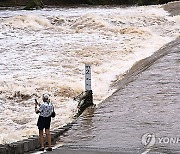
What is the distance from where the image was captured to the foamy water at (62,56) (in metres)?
14.0

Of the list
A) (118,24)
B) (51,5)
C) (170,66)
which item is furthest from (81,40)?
(51,5)

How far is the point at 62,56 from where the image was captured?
22.2 m

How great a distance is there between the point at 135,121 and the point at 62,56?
1136 centimetres

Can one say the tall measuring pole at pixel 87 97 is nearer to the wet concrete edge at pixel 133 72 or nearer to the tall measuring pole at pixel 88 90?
the tall measuring pole at pixel 88 90

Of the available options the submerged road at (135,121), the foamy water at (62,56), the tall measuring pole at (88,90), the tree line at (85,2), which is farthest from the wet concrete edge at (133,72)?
the tree line at (85,2)

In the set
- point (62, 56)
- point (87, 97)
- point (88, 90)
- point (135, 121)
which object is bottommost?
point (62, 56)

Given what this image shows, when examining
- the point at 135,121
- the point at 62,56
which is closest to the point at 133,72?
the point at 62,56

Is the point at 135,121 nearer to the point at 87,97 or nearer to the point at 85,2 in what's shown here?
the point at 87,97

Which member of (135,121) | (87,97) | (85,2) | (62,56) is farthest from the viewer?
(85,2)

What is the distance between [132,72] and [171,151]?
30.8 ft

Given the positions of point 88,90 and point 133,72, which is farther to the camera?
point 133,72

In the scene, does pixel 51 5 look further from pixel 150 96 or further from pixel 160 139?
pixel 160 139

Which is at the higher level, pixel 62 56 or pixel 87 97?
pixel 87 97

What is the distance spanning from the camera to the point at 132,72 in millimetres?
18078
